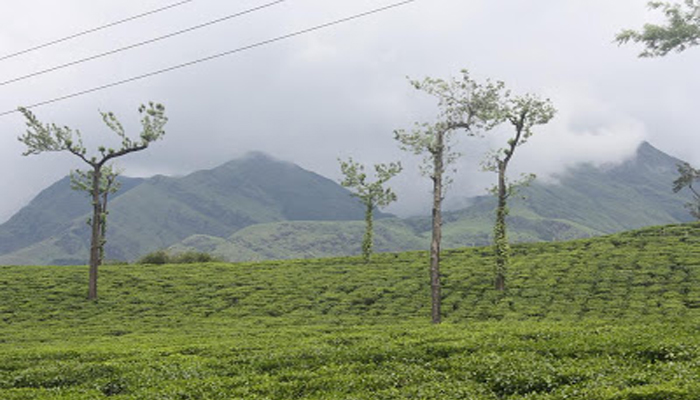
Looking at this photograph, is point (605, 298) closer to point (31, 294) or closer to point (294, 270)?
point (294, 270)

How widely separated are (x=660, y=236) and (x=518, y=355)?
62.0 m

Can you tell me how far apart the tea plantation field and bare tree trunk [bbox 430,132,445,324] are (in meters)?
2.34

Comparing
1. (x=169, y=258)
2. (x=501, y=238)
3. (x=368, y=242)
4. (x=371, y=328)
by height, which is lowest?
(x=371, y=328)

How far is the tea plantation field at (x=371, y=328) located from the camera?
765 inches

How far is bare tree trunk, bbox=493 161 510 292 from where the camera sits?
180 feet

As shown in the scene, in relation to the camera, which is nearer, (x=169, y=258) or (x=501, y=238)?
(x=501, y=238)

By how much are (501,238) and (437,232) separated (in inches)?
576

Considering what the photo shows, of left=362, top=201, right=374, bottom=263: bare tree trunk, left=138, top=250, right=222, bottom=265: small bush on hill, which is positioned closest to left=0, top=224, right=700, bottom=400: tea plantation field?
left=362, top=201, right=374, bottom=263: bare tree trunk

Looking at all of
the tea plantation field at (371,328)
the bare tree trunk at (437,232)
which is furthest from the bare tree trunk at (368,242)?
the bare tree trunk at (437,232)

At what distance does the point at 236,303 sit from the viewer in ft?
182

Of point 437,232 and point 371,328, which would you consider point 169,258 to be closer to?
point 437,232

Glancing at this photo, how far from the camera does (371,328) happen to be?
34938mm

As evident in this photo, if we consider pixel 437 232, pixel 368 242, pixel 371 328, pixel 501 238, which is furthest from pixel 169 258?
pixel 371 328

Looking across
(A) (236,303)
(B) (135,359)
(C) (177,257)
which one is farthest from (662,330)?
(C) (177,257)
